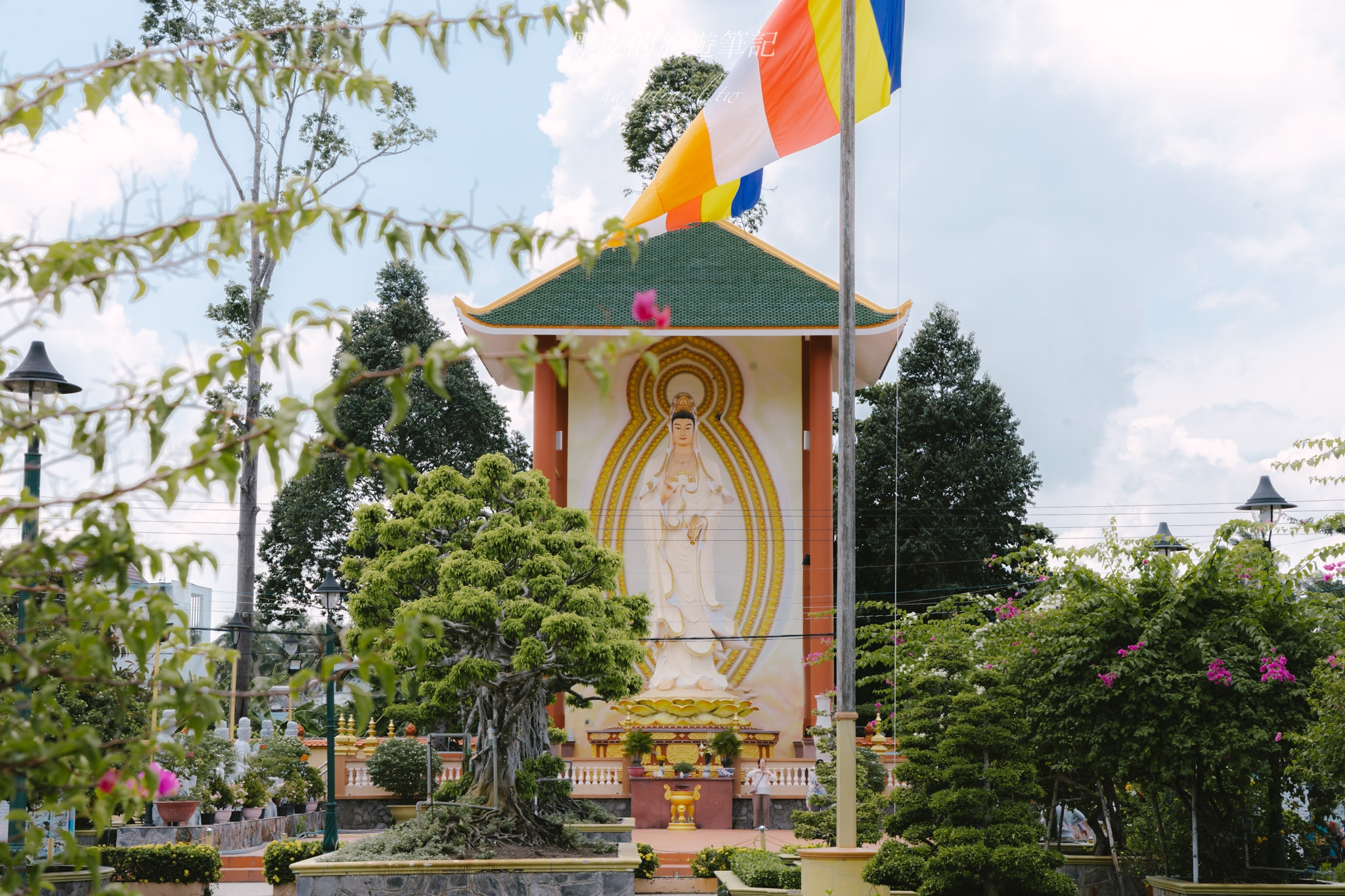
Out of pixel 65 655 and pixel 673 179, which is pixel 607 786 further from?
pixel 65 655

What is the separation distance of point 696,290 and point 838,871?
54.2ft

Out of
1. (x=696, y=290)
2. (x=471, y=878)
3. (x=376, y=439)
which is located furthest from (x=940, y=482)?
(x=471, y=878)

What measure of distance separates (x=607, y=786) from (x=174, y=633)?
18667 mm

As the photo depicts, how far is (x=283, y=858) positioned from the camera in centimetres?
1420

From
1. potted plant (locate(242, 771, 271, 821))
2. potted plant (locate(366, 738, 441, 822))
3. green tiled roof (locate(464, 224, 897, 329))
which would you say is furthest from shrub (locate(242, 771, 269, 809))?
green tiled roof (locate(464, 224, 897, 329))

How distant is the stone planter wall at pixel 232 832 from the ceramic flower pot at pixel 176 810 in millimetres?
255

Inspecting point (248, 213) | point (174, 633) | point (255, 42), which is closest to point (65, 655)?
point (174, 633)

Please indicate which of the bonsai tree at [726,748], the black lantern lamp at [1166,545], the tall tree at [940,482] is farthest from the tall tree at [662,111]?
the black lantern lamp at [1166,545]

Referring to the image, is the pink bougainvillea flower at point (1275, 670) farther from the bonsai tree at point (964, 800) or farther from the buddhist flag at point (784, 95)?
the buddhist flag at point (784, 95)

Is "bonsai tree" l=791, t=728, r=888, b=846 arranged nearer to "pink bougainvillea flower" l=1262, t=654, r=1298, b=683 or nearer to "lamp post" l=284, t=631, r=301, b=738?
"pink bougainvillea flower" l=1262, t=654, r=1298, b=683

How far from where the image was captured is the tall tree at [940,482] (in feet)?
101

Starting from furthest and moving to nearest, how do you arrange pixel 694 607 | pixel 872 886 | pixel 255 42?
1. pixel 694 607
2. pixel 872 886
3. pixel 255 42

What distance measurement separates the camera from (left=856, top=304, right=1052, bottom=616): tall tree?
30.7 m

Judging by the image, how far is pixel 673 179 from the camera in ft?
42.3
